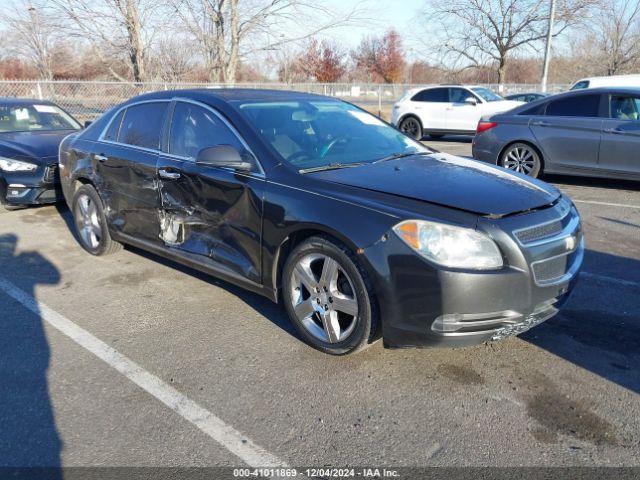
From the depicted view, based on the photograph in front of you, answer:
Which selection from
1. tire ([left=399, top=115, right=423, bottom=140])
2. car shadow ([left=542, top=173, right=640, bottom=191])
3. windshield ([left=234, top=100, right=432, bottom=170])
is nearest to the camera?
windshield ([left=234, top=100, right=432, bottom=170])

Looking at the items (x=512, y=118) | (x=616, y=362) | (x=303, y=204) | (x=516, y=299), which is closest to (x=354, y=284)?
(x=303, y=204)

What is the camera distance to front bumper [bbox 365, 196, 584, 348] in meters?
2.79

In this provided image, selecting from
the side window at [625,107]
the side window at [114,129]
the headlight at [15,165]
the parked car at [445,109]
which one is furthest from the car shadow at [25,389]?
the parked car at [445,109]

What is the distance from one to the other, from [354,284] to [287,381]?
693 mm

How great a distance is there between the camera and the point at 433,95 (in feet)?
50.9

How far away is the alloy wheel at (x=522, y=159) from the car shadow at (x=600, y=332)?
4.37 meters

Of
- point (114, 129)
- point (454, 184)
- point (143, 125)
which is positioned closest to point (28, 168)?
point (114, 129)

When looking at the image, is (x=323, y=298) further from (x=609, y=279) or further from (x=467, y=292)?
(x=609, y=279)

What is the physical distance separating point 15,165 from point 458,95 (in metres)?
12.0

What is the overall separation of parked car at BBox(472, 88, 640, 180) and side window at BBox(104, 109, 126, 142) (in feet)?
19.8

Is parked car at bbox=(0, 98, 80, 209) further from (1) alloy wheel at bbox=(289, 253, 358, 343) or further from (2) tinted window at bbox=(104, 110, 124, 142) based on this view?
(1) alloy wheel at bbox=(289, 253, 358, 343)

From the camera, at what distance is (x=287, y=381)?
311 centimetres

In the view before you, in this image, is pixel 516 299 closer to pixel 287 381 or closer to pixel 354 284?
pixel 354 284

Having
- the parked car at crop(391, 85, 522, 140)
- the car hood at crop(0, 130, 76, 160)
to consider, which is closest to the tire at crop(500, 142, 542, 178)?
the parked car at crop(391, 85, 522, 140)
